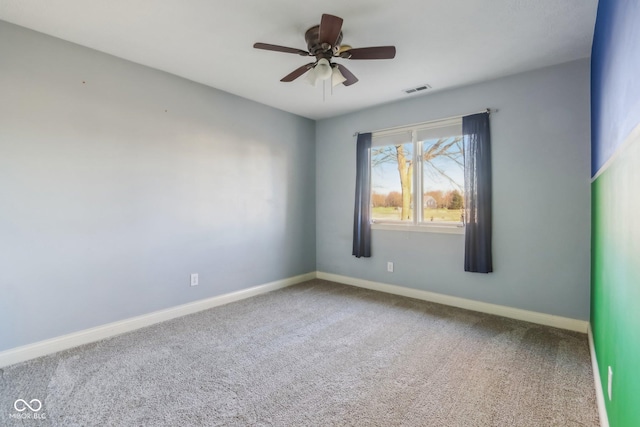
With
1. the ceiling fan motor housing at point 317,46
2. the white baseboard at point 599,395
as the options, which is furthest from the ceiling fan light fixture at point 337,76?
the white baseboard at point 599,395

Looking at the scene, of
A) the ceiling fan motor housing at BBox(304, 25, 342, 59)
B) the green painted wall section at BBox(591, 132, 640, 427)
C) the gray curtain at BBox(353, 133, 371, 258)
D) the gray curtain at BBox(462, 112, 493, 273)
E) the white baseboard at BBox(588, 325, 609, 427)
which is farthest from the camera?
the gray curtain at BBox(353, 133, 371, 258)

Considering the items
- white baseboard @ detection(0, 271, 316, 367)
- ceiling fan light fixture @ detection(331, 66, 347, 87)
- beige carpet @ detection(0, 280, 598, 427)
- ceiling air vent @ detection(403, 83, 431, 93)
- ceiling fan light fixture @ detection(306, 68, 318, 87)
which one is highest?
ceiling air vent @ detection(403, 83, 431, 93)

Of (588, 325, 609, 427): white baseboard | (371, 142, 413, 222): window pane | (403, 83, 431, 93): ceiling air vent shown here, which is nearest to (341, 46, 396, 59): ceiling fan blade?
(403, 83, 431, 93): ceiling air vent

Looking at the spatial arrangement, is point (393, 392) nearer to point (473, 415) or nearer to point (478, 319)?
point (473, 415)

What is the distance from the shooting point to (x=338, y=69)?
244cm

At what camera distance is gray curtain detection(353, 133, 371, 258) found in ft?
13.8

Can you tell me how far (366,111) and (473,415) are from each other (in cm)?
360

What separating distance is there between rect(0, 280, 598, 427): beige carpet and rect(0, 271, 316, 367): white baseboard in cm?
10

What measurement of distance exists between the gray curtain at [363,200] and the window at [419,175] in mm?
105

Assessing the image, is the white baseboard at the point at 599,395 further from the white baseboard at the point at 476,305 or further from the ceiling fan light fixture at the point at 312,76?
the ceiling fan light fixture at the point at 312,76

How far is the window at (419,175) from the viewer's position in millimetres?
3578

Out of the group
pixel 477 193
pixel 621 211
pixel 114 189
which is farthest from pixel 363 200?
pixel 621 211

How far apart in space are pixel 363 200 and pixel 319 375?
8.34ft

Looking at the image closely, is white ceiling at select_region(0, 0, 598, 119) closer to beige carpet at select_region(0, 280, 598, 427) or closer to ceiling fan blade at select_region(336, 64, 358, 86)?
ceiling fan blade at select_region(336, 64, 358, 86)
